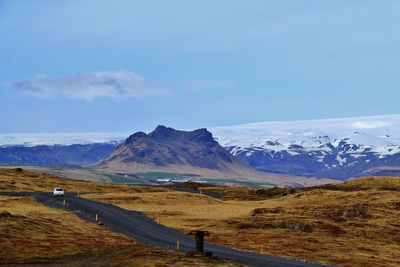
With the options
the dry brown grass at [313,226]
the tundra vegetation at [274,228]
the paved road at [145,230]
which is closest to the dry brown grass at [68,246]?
the tundra vegetation at [274,228]

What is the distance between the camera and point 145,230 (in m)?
95.1

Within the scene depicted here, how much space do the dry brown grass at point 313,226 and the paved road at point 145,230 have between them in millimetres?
5009

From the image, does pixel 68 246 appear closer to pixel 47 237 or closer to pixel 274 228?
pixel 47 237

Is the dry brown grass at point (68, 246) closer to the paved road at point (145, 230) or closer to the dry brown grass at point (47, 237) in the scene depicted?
the dry brown grass at point (47, 237)

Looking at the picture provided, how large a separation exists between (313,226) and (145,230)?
108 ft

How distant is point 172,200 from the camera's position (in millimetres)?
161000

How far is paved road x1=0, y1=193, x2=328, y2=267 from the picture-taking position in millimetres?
73812

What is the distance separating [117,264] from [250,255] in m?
21.0

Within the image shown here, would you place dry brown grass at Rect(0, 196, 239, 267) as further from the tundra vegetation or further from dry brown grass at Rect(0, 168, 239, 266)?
the tundra vegetation

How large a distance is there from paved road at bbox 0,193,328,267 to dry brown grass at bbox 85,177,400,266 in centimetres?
501

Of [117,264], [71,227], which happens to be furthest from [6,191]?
[117,264]

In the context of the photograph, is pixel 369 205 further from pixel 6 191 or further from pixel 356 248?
pixel 6 191

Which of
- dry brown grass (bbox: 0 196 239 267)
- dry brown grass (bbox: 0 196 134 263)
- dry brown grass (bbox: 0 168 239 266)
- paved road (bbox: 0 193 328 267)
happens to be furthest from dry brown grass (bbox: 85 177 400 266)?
dry brown grass (bbox: 0 196 239 267)

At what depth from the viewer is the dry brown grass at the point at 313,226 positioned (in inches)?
3479
